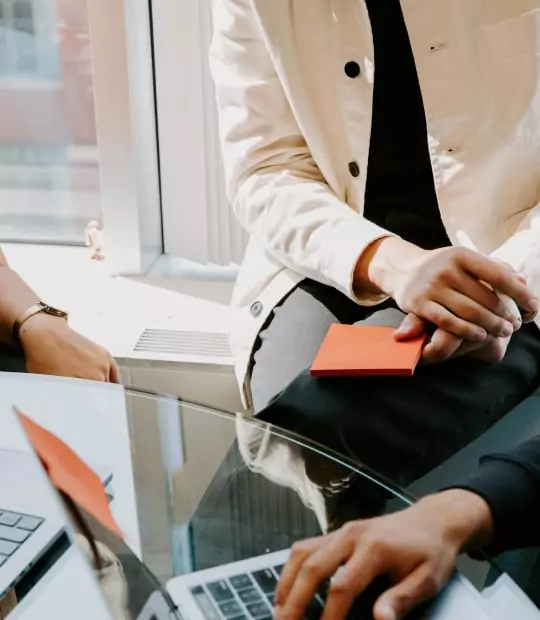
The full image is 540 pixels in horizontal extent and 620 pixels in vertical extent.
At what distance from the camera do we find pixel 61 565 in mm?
739

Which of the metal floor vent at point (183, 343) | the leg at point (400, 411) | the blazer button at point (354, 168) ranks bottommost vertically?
the metal floor vent at point (183, 343)

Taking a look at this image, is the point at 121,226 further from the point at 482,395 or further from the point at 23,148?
the point at 482,395

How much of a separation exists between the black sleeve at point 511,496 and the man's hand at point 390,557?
0.04ft

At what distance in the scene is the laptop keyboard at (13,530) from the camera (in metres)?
0.73

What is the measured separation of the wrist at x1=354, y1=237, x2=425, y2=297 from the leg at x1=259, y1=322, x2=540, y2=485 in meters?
0.11

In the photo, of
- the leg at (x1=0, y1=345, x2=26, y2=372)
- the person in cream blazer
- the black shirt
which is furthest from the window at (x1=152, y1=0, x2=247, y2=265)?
the leg at (x1=0, y1=345, x2=26, y2=372)

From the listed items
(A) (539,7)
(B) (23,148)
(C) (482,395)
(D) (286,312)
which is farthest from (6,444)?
(B) (23,148)

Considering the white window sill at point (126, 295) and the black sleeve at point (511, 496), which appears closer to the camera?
the black sleeve at point (511, 496)

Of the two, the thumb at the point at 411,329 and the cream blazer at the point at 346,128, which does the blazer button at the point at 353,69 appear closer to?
the cream blazer at the point at 346,128

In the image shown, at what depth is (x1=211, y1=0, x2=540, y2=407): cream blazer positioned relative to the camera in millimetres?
1132

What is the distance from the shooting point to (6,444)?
35.9 inches

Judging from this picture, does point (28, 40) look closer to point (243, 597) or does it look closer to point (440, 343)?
point (440, 343)

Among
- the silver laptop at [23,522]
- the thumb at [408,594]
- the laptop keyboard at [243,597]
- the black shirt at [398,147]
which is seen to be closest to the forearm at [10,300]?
the silver laptop at [23,522]

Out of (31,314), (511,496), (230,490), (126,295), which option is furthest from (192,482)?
(126,295)
